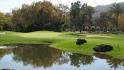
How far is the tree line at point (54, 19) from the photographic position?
401 feet

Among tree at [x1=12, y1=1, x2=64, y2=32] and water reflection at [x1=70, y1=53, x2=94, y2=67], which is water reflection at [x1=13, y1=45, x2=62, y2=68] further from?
tree at [x1=12, y1=1, x2=64, y2=32]

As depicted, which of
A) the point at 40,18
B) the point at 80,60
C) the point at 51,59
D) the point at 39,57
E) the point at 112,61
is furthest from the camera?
the point at 40,18

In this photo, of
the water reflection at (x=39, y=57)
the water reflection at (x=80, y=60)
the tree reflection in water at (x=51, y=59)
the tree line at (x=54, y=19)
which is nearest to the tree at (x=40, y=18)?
the tree line at (x=54, y=19)

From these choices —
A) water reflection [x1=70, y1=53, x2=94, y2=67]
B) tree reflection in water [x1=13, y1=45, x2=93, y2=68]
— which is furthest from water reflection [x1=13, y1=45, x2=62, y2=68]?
water reflection [x1=70, y1=53, x2=94, y2=67]

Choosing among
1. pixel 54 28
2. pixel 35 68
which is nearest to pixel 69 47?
pixel 35 68

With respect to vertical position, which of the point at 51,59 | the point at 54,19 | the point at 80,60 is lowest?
the point at 80,60

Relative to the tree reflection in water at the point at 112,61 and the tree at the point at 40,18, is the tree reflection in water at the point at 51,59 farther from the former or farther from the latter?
the tree at the point at 40,18

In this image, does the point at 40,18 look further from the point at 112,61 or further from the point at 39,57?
the point at 112,61

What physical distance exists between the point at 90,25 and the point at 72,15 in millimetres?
13749

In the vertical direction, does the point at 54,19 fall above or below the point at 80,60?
above

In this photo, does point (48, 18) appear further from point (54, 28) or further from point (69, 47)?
point (69, 47)

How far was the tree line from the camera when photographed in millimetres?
122125

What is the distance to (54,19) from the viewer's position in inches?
4860

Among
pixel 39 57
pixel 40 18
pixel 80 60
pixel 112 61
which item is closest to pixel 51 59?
pixel 39 57
